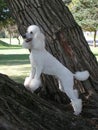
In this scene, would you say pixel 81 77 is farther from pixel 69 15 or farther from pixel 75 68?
pixel 69 15

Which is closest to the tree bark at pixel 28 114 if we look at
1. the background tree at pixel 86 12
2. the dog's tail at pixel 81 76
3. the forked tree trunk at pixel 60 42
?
the dog's tail at pixel 81 76

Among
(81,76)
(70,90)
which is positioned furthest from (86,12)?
(70,90)

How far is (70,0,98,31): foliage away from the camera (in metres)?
46.4

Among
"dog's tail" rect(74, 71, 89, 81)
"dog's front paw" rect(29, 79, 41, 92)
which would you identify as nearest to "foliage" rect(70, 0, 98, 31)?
"dog's tail" rect(74, 71, 89, 81)

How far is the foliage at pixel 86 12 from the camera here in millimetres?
46434

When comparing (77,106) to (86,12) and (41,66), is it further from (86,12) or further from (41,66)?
(86,12)

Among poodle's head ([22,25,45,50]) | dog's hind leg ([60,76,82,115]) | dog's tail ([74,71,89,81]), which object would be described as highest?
poodle's head ([22,25,45,50])

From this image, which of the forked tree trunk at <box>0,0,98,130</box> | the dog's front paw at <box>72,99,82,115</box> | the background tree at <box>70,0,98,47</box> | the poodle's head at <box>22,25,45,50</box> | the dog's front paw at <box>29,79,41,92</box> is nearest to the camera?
the poodle's head at <box>22,25,45,50</box>

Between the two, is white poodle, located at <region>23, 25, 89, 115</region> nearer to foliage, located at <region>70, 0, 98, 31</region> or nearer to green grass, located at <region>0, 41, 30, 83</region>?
green grass, located at <region>0, 41, 30, 83</region>

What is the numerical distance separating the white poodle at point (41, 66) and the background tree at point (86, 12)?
1637 inches

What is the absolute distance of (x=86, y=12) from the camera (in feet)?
153

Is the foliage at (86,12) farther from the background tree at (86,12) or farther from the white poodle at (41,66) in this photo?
the white poodle at (41,66)

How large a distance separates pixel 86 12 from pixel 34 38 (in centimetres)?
4271

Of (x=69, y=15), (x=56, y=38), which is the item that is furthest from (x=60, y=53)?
(x=69, y=15)
